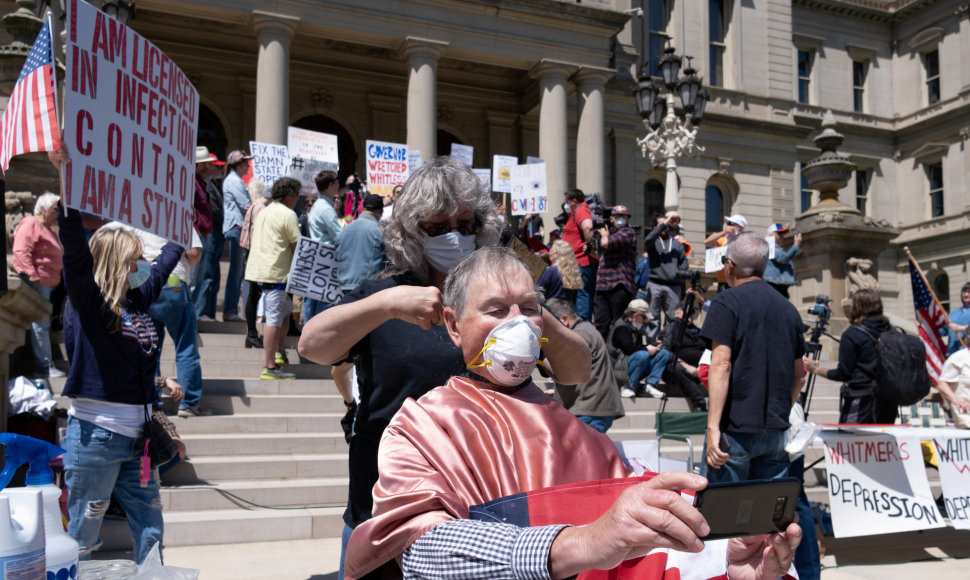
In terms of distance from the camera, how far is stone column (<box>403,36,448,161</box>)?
65.9 feet

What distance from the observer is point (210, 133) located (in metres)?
23.2

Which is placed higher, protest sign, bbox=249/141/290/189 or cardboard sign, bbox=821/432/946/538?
protest sign, bbox=249/141/290/189

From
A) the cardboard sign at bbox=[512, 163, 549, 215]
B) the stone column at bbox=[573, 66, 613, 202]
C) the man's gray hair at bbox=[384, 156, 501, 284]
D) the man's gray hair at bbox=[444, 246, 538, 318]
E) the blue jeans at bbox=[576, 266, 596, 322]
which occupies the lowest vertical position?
the man's gray hair at bbox=[444, 246, 538, 318]

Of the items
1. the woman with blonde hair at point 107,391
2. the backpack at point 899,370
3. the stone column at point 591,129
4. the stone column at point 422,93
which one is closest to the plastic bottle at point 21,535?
the woman with blonde hair at point 107,391

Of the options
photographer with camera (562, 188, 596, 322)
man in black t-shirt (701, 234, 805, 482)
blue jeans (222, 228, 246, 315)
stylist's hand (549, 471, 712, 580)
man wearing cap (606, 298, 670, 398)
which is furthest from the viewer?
photographer with camera (562, 188, 596, 322)

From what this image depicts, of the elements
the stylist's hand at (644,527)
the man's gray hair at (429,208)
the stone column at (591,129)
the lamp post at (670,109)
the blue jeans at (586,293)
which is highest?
the stone column at (591,129)

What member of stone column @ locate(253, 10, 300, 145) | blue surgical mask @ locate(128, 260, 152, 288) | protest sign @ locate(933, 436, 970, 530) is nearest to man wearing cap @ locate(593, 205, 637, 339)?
protest sign @ locate(933, 436, 970, 530)

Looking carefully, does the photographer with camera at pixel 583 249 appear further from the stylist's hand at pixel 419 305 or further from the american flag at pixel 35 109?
the stylist's hand at pixel 419 305

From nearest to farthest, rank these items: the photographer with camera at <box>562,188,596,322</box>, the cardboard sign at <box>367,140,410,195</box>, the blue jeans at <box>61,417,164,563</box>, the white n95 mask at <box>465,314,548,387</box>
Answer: the white n95 mask at <box>465,314,548,387</box> → the blue jeans at <box>61,417,164,563</box> → the photographer with camera at <box>562,188,596,322</box> → the cardboard sign at <box>367,140,410,195</box>

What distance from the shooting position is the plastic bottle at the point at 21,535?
70.9 inches

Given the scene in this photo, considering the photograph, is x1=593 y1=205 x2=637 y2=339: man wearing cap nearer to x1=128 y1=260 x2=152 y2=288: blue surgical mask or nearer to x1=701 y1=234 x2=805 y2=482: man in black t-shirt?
x1=701 y1=234 x2=805 y2=482: man in black t-shirt

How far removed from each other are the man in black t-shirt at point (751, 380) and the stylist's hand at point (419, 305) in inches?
112

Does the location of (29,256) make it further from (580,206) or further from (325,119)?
(325,119)

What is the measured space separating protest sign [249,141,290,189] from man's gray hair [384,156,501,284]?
36.8 feet
